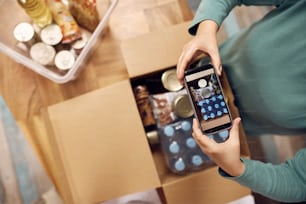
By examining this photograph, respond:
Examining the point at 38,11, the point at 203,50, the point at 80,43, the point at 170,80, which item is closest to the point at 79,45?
the point at 80,43

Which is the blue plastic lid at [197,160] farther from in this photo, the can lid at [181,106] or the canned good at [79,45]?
the canned good at [79,45]

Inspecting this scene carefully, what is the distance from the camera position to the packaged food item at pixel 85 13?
0.82 meters

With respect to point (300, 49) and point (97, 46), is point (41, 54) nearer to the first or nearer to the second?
point (97, 46)

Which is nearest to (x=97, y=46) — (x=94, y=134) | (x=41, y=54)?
(x=41, y=54)

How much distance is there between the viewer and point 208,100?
0.60 metres

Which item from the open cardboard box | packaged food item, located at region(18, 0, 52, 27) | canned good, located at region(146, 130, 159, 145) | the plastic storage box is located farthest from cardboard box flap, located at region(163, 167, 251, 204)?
packaged food item, located at region(18, 0, 52, 27)

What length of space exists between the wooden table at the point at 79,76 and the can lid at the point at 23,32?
0.08 metres

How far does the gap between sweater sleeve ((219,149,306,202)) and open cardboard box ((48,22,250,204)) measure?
0.16m

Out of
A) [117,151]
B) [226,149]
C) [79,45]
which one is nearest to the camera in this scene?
[226,149]

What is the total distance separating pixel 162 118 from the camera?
2.62 ft

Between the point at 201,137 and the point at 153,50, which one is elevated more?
the point at 153,50

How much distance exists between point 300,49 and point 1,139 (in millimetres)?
643

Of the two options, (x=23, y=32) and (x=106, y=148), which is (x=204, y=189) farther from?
(x=23, y=32)

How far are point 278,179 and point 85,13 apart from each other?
20.5 inches
